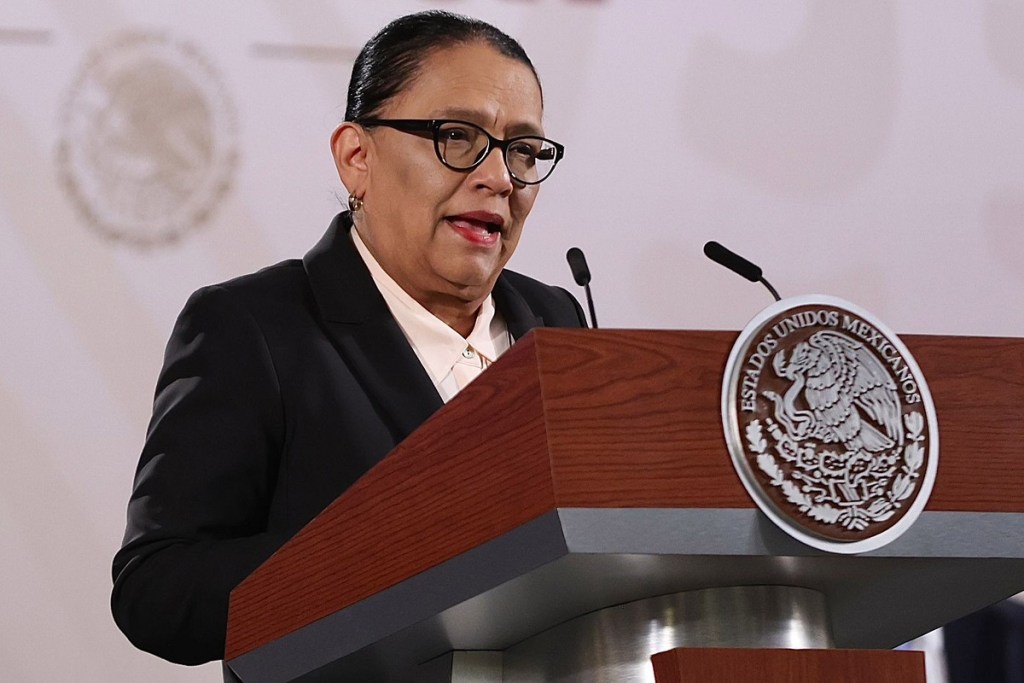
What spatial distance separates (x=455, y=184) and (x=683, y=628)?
767 millimetres

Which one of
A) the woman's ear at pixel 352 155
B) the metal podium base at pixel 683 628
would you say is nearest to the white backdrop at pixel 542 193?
the woman's ear at pixel 352 155

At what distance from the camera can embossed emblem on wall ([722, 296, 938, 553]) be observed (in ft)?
2.91

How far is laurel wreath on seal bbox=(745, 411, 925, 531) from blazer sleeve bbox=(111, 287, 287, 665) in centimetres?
53

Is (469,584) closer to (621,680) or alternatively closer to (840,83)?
(621,680)

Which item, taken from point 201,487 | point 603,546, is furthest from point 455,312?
point 603,546

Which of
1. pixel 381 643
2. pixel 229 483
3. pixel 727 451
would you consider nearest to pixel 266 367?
pixel 229 483

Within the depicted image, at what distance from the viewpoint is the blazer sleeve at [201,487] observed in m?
1.29

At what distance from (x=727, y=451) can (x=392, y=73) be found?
3.12 ft

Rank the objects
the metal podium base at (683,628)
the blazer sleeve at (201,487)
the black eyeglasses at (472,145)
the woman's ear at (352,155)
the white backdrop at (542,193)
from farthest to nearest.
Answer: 1. the white backdrop at (542,193)
2. the woman's ear at (352,155)
3. the black eyeglasses at (472,145)
4. the blazer sleeve at (201,487)
5. the metal podium base at (683,628)

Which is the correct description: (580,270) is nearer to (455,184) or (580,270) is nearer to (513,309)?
(455,184)

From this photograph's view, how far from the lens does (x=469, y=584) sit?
91cm

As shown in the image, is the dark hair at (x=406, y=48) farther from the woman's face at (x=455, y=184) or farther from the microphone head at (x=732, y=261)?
the microphone head at (x=732, y=261)

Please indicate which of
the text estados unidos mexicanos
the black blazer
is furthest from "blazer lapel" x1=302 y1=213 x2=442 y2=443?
the text estados unidos mexicanos

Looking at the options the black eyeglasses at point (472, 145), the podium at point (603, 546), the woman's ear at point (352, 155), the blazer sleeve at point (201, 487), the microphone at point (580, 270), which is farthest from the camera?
the woman's ear at point (352, 155)
